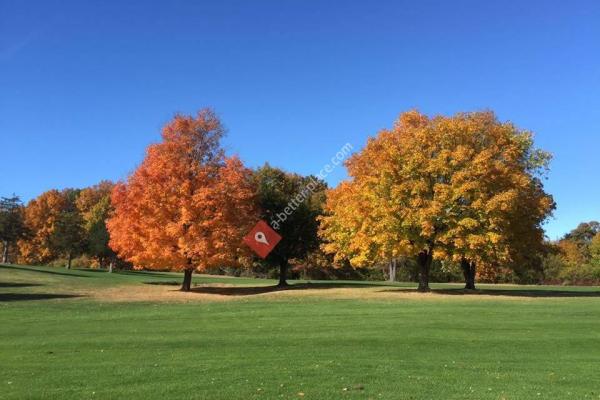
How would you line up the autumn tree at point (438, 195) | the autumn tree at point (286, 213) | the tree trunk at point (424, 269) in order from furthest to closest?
the autumn tree at point (286, 213)
the tree trunk at point (424, 269)
the autumn tree at point (438, 195)

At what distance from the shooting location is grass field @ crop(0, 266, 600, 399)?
9.20 meters

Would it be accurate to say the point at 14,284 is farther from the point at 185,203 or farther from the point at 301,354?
the point at 301,354

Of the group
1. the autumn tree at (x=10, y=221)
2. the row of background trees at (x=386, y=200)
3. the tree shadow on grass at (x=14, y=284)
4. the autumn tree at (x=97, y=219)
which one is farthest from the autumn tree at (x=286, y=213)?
the autumn tree at (x=10, y=221)

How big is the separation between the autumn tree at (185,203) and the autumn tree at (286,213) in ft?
24.2

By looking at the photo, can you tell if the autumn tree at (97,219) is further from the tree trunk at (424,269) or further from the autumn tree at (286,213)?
the tree trunk at (424,269)

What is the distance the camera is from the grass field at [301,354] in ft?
30.2

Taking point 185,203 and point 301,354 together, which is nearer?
point 301,354

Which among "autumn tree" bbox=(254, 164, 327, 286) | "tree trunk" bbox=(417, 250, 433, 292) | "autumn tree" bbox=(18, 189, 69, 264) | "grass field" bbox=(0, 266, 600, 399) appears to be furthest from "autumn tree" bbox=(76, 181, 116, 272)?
"grass field" bbox=(0, 266, 600, 399)

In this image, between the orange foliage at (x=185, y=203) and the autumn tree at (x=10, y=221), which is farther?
the autumn tree at (x=10, y=221)

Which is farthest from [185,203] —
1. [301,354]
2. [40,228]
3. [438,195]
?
[40,228]

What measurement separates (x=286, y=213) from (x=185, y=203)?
12364 mm

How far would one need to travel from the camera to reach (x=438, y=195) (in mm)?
33219

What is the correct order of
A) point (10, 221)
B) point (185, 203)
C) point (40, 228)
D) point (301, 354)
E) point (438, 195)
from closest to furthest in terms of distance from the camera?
1. point (301, 354)
2. point (438, 195)
3. point (185, 203)
4. point (10, 221)
5. point (40, 228)

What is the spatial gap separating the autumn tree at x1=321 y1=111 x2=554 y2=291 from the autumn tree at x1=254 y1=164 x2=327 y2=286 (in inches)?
332
